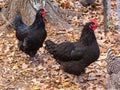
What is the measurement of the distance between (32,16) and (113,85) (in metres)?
4.74

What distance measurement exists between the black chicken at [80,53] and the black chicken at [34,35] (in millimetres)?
1088

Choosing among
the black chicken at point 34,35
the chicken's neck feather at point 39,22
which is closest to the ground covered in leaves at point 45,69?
the black chicken at point 34,35

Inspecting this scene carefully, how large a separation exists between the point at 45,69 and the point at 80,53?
1.50m

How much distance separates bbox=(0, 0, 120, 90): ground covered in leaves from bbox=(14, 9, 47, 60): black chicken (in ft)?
1.24

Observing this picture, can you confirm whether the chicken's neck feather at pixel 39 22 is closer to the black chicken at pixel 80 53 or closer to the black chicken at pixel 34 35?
the black chicken at pixel 34 35

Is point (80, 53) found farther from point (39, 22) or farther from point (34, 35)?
point (39, 22)

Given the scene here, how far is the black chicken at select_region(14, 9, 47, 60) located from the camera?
365 inches

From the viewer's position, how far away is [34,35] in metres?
9.27

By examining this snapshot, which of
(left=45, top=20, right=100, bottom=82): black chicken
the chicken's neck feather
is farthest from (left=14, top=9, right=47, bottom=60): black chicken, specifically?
(left=45, top=20, right=100, bottom=82): black chicken

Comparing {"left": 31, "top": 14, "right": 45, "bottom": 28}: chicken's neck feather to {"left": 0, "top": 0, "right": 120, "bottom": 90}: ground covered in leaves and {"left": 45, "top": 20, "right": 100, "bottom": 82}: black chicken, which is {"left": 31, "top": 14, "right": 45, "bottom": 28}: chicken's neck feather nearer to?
{"left": 0, "top": 0, "right": 120, "bottom": 90}: ground covered in leaves

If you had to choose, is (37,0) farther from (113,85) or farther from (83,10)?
(113,85)

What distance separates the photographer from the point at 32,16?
36.5ft

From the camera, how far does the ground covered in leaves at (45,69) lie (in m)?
8.35

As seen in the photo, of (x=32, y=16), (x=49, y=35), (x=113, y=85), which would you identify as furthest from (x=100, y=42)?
(x=113, y=85)
